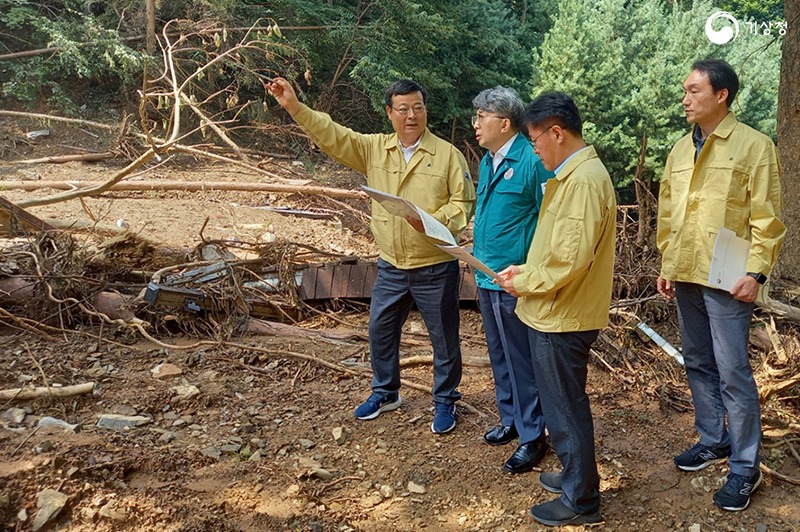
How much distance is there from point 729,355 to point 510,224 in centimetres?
107

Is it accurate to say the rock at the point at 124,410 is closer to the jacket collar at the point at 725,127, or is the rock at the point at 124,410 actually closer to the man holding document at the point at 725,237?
the man holding document at the point at 725,237

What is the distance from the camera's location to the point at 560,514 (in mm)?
2742

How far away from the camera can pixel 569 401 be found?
2607 millimetres

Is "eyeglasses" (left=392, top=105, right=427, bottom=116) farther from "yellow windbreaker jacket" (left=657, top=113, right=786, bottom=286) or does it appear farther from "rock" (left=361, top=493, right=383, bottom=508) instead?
"rock" (left=361, top=493, right=383, bottom=508)

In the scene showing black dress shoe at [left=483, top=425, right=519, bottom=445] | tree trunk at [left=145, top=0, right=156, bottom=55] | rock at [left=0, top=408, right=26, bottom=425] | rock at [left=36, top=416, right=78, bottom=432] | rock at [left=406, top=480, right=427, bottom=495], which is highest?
tree trunk at [left=145, top=0, right=156, bottom=55]

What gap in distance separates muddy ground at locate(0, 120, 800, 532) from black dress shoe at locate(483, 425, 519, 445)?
61 mm

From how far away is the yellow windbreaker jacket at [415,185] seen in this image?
11.1 ft

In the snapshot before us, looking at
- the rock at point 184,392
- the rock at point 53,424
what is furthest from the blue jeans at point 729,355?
the rock at point 53,424

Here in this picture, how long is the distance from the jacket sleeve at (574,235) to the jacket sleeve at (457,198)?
89cm

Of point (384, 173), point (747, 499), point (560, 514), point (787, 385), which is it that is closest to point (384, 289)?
point (384, 173)

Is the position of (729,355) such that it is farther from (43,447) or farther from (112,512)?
(43,447)

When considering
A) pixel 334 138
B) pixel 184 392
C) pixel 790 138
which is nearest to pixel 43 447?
pixel 184 392

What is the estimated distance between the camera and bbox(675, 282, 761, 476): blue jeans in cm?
281

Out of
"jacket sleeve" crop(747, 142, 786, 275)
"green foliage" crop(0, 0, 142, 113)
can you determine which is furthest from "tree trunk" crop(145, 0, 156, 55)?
"jacket sleeve" crop(747, 142, 786, 275)
